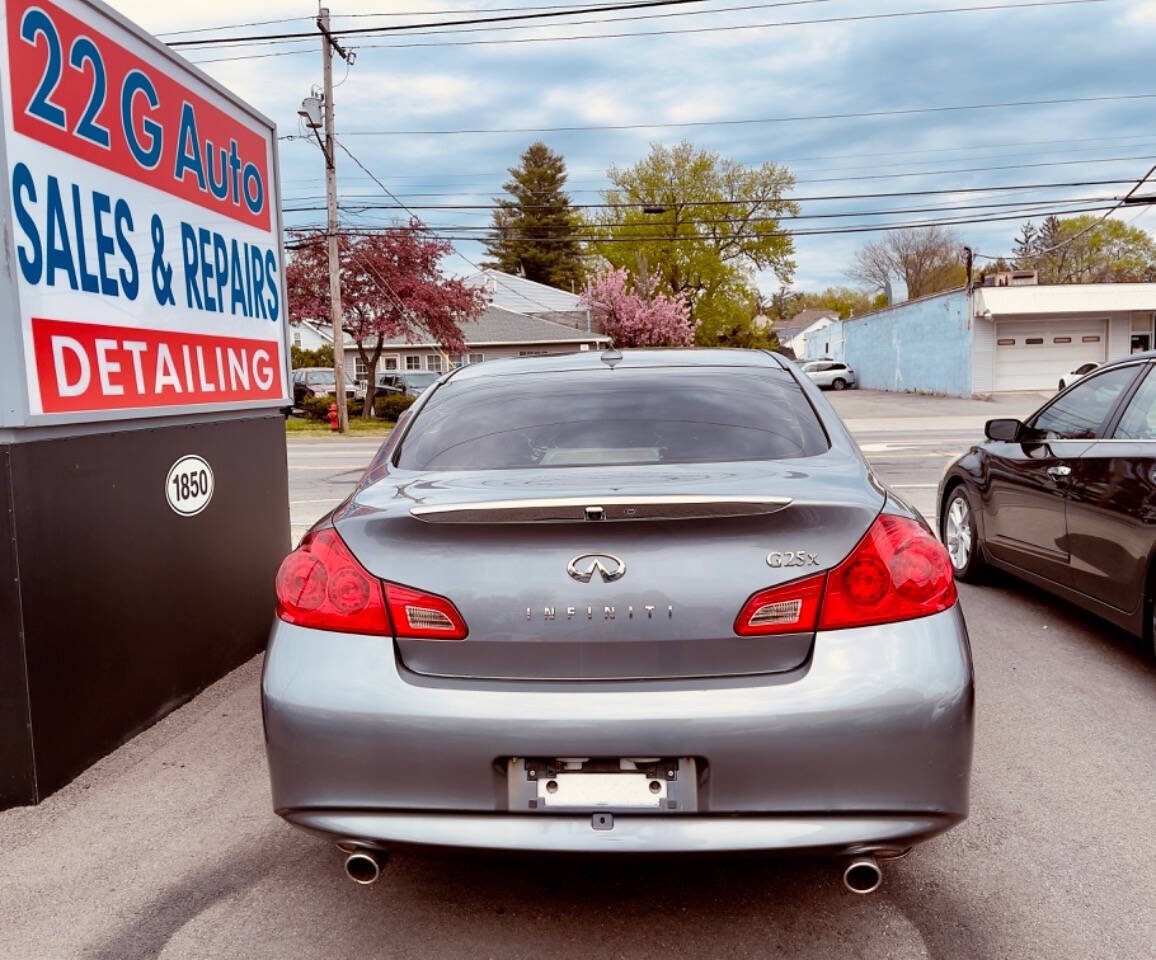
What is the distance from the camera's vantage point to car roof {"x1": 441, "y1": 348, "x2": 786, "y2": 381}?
389 cm

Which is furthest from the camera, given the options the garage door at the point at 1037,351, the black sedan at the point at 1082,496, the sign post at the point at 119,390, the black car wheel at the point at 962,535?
the garage door at the point at 1037,351

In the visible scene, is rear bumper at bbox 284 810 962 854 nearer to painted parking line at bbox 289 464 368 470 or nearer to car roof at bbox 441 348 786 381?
car roof at bbox 441 348 786 381

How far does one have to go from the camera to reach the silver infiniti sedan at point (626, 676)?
2359mm

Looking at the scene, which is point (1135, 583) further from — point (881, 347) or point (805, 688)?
point (881, 347)

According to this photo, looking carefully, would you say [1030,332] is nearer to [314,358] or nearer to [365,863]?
[314,358]

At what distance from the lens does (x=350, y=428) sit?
94.4 ft

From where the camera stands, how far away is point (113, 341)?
406cm

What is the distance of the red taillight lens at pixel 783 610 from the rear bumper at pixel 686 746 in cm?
8

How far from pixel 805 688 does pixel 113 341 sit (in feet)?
10.3

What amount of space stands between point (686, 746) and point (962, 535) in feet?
16.9

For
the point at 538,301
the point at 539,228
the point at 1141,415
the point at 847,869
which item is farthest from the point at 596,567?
the point at 539,228

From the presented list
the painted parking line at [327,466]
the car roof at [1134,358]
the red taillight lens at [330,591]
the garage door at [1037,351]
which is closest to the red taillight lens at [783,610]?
the red taillight lens at [330,591]

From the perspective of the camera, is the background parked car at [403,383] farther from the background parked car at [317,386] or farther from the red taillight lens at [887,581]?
the red taillight lens at [887,581]

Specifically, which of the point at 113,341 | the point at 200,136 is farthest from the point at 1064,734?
the point at 200,136
